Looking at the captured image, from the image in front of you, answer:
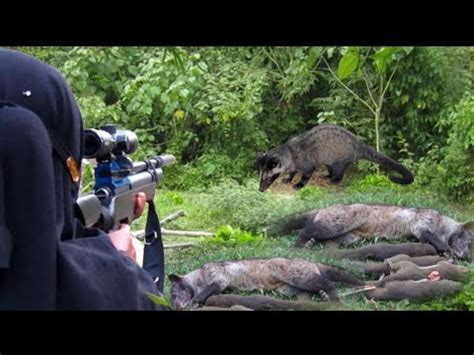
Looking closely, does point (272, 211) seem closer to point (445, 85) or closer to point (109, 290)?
point (445, 85)

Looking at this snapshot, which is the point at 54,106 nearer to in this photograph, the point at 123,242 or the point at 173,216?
the point at 123,242

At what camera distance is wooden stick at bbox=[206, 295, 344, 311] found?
3225mm

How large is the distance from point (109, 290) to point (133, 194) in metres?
0.40

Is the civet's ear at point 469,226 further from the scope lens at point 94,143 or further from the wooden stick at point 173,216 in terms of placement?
the scope lens at point 94,143

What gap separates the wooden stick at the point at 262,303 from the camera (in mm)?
3225

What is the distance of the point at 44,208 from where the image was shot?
32.2 inches

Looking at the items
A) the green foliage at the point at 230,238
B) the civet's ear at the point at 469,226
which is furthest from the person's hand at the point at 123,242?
the civet's ear at the point at 469,226

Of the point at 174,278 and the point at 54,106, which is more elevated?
the point at 54,106

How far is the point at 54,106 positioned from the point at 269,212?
8.32 ft

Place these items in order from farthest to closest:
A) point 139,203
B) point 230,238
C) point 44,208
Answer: point 230,238 < point 139,203 < point 44,208

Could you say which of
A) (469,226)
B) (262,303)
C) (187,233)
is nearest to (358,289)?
(262,303)

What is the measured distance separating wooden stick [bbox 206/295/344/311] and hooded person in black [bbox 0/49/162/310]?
7.66ft
